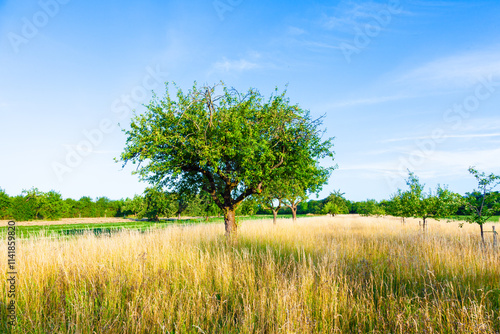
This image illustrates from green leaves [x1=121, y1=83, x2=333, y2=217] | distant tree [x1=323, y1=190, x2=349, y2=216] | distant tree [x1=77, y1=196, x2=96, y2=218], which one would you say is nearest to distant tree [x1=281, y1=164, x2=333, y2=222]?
green leaves [x1=121, y1=83, x2=333, y2=217]

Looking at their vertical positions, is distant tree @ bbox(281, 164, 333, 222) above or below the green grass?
above

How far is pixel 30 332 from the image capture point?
360 cm

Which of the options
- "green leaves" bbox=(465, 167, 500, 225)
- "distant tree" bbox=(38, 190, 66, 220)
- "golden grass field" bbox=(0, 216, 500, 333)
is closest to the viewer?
"golden grass field" bbox=(0, 216, 500, 333)

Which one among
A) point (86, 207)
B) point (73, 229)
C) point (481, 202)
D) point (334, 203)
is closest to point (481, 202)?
point (481, 202)

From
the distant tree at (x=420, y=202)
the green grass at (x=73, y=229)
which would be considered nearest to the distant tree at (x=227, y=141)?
the green grass at (x=73, y=229)

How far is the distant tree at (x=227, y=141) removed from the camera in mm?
10727

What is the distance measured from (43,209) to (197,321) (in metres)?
53.0

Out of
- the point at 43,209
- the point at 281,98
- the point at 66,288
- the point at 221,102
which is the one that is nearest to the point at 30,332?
the point at 66,288

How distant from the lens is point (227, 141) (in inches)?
446

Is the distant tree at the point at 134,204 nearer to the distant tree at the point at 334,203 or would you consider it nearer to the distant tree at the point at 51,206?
the distant tree at the point at 51,206

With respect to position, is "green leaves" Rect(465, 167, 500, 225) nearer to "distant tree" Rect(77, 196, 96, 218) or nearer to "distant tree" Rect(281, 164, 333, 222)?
"distant tree" Rect(281, 164, 333, 222)

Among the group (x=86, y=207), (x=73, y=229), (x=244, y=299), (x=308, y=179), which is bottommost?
(x=73, y=229)

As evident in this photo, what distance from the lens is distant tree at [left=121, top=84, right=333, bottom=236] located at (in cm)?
1073

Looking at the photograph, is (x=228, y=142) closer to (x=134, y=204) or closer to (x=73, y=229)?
(x=73, y=229)
